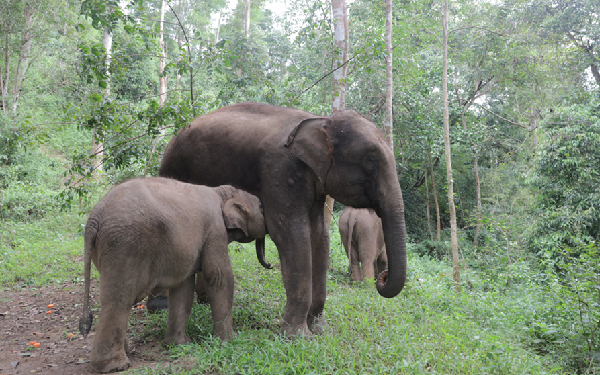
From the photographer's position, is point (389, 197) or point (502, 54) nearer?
point (389, 197)

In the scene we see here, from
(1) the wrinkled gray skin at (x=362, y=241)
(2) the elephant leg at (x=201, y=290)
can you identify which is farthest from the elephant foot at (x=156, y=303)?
(1) the wrinkled gray skin at (x=362, y=241)

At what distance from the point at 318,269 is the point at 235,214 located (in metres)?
1.02

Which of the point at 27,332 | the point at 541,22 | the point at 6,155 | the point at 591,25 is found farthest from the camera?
the point at 541,22

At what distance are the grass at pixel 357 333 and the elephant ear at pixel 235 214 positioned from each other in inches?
38.2

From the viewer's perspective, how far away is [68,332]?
4.70 metres

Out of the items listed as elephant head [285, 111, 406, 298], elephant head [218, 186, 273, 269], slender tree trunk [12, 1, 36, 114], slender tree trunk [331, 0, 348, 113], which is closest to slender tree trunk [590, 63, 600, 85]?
slender tree trunk [331, 0, 348, 113]

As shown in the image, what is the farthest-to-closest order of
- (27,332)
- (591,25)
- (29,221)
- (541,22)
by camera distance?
(541,22) < (591,25) < (29,221) < (27,332)

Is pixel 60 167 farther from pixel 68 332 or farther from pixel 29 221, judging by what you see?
pixel 68 332

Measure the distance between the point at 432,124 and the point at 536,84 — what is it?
160 inches

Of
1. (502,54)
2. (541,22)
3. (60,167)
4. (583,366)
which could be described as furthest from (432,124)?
(60,167)

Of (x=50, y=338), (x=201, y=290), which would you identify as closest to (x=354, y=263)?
(x=201, y=290)

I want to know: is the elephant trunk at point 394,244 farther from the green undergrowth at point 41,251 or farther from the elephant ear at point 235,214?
the green undergrowth at point 41,251

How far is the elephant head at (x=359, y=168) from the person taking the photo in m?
3.91

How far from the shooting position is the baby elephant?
3418mm
